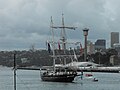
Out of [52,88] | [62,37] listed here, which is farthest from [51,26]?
[52,88]

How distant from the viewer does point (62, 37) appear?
163000 mm

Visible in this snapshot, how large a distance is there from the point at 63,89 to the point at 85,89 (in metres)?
4.55

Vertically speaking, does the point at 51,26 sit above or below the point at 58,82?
above

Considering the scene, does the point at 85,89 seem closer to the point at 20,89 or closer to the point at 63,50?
the point at 20,89

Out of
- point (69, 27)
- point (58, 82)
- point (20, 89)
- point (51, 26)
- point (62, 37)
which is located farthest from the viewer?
point (69, 27)

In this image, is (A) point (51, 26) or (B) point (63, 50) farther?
(B) point (63, 50)

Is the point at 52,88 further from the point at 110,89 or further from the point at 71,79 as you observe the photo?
the point at 71,79

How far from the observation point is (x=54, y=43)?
5733 inches

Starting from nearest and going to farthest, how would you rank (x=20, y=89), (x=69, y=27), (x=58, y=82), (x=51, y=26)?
1. (x=20, y=89)
2. (x=58, y=82)
3. (x=51, y=26)
4. (x=69, y=27)

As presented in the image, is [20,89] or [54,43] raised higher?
[54,43]

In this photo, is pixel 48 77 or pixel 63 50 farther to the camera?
pixel 63 50

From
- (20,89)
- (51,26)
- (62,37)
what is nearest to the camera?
(20,89)

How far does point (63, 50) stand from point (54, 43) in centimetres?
2785

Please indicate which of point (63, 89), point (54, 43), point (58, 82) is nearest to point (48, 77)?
point (58, 82)
